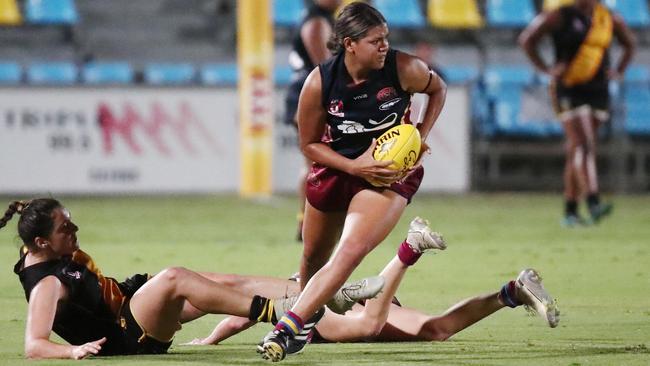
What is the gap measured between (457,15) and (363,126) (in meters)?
17.8

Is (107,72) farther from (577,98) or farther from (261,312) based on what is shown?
(261,312)

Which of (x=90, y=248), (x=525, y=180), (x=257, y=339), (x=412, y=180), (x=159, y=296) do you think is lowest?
(x=525, y=180)

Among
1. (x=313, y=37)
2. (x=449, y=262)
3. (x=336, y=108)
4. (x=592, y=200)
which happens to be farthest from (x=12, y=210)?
(x=592, y=200)

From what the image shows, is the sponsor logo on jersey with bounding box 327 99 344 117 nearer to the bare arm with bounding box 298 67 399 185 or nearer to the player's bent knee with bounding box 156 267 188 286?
the bare arm with bounding box 298 67 399 185

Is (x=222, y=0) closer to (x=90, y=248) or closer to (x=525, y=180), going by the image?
(x=525, y=180)

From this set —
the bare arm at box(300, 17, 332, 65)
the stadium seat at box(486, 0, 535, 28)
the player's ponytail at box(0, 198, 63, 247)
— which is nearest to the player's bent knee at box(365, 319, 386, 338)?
the player's ponytail at box(0, 198, 63, 247)

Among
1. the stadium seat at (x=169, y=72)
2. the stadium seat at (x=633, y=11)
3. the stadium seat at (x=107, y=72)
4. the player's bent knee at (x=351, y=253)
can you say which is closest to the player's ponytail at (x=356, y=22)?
the player's bent knee at (x=351, y=253)

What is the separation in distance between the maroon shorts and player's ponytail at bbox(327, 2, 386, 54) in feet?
2.02

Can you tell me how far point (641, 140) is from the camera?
20.9 metres

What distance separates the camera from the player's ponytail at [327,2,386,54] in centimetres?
646

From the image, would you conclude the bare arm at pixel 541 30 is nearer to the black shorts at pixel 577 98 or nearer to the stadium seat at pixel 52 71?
the black shorts at pixel 577 98

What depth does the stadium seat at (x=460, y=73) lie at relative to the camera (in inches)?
901

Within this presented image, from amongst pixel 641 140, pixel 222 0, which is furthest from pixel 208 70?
pixel 641 140

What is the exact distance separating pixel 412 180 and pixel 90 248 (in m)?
6.44
